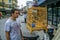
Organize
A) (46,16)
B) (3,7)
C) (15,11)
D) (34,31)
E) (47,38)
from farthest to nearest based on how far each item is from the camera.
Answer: (3,7)
(34,31)
(46,16)
(47,38)
(15,11)

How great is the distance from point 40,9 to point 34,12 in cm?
79

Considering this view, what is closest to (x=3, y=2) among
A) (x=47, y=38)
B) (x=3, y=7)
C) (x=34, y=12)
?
(x=3, y=7)

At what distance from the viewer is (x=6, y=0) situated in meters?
72.1

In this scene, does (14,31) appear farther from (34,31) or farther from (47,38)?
(34,31)

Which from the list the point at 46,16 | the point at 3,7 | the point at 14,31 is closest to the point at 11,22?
the point at 14,31

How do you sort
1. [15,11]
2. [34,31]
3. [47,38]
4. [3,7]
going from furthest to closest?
[3,7] < [34,31] < [47,38] < [15,11]

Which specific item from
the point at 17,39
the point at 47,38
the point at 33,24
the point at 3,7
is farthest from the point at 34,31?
the point at 3,7

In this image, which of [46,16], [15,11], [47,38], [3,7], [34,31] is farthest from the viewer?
[3,7]

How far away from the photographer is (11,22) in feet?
18.9

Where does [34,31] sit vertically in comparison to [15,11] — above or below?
below

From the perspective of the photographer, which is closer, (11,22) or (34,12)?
(11,22)

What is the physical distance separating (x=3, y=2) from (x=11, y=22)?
64760 millimetres

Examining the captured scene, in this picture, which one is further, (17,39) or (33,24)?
(33,24)

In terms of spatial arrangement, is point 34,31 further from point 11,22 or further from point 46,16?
point 11,22
